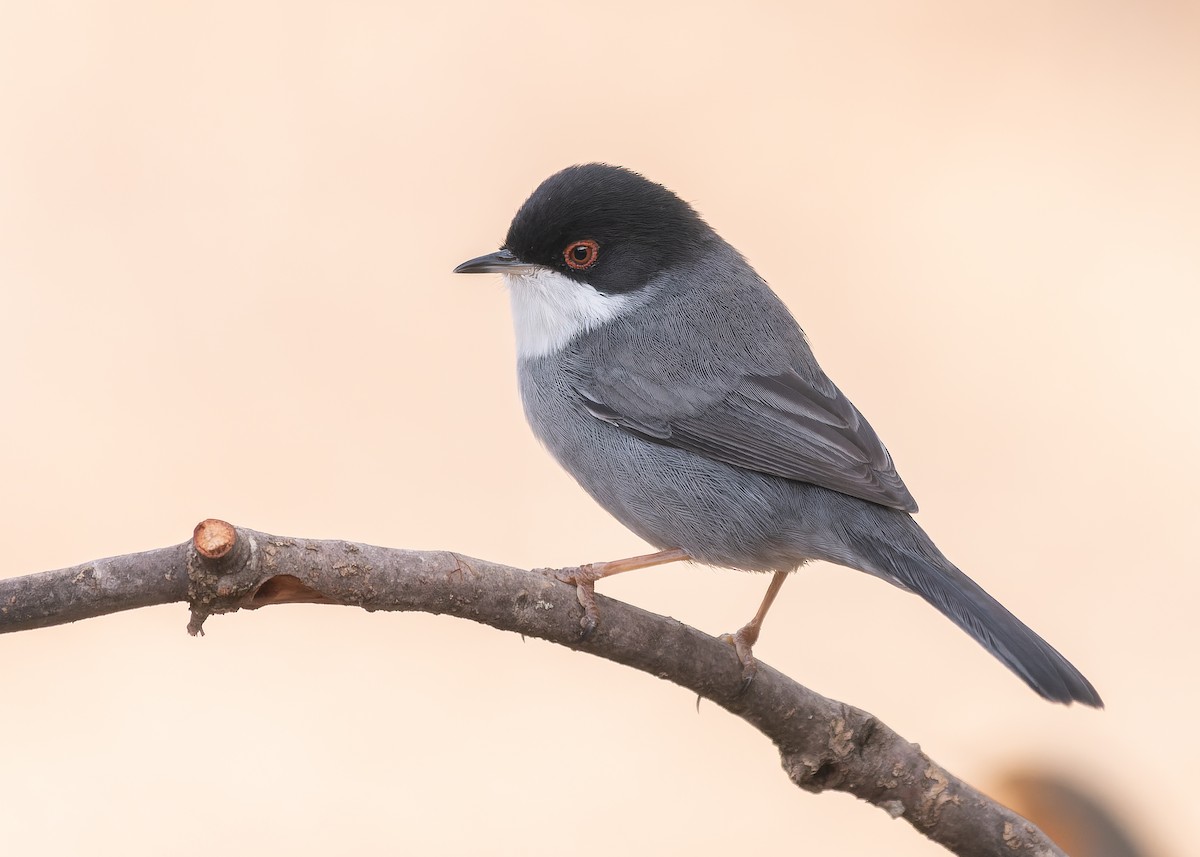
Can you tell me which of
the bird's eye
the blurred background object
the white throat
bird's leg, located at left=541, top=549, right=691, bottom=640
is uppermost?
the bird's eye

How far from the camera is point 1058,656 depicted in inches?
111

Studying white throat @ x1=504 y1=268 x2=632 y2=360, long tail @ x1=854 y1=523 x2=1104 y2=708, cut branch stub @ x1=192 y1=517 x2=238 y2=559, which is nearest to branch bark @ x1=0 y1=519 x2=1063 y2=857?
cut branch stub @ x1=192 y1=517 x2=238 y2=559

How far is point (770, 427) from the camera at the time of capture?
353cm

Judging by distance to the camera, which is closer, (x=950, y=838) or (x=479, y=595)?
(x=479, y=595)

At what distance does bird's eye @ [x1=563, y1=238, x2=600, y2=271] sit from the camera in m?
3.92

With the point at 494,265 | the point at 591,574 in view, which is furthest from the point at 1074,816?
the point at 494,265

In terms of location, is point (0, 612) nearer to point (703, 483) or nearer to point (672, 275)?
point (703, 483)

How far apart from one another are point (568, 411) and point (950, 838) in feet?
5.55

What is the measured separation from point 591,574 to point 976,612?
992mm

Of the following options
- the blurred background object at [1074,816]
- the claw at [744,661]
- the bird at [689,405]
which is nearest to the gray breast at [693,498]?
the bird at [689,405]

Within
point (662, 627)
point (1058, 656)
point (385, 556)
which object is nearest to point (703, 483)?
point (662, 627)

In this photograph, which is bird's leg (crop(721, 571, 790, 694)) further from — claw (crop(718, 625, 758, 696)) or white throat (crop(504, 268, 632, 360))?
white throat (crop(504, 268, 632, 360))

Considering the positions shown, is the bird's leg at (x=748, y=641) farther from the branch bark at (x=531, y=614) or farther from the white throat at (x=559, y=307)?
the white throat at (x=559, y=307)

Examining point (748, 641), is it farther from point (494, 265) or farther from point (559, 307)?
point (494, 265)
